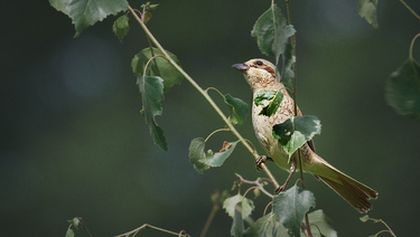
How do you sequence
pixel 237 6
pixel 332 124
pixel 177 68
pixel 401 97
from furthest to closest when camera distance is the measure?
pixel 237 6, pixel 332 124, pixel 177 68, pixel 401 97

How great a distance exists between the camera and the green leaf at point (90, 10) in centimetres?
283

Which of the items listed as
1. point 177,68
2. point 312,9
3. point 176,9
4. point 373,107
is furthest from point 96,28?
point 177,68

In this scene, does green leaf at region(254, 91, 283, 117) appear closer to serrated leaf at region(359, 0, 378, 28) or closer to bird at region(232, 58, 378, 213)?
serrated leaf at region(359, 0, 378, 28)

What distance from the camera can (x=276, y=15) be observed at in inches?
113

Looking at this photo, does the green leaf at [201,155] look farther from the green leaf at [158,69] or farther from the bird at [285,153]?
the bird at [285,153]

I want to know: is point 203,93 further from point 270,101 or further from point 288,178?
point 288,178

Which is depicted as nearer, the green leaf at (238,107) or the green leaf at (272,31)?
the green leaf at (272,31)

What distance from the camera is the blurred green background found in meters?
17.0

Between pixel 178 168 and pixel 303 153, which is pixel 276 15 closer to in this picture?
pixel 303 153

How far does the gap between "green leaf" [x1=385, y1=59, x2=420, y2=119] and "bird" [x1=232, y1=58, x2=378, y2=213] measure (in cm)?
147

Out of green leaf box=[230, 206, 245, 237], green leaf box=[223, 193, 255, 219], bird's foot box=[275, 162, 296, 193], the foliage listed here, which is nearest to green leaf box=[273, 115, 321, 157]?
the foliage

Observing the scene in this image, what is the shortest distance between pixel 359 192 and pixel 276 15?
166 cm

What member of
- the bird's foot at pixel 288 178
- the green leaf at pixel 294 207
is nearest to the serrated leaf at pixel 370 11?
the green leaf at pixel 294 207

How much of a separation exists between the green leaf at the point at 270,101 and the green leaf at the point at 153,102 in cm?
22
